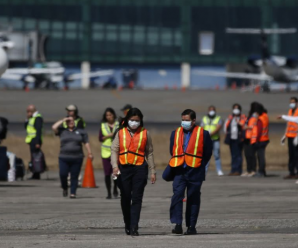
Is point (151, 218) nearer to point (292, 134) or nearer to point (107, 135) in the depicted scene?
point (107, 135)

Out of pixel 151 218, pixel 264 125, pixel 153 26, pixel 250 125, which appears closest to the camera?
pixel 151 218

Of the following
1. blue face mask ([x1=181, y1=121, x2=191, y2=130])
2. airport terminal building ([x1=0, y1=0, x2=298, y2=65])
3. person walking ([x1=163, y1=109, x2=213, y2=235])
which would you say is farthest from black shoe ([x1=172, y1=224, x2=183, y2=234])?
airport terminal building ([x1=0, y1=0, x2=298, y2=65])

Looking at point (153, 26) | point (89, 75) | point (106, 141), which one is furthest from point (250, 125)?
point (153, 26)

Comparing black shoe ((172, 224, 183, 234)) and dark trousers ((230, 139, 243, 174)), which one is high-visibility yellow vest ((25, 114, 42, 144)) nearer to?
dark trousers ((230, 139, 243, 174))

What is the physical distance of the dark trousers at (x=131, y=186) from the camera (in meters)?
12.8

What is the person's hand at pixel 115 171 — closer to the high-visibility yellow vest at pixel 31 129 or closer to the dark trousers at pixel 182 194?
the dark trousers at pixel 182 194

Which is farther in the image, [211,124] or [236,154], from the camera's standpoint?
[236,154]

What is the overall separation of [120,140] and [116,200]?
5.89 m

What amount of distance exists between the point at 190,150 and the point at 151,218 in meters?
2.66

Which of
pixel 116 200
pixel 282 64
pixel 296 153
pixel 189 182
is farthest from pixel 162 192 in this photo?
pixel 282 64

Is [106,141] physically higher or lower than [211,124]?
higher

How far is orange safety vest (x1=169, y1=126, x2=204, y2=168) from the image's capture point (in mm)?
12758

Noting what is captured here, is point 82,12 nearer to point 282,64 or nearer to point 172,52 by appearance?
point 172,52

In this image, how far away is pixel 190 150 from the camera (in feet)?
41.9
